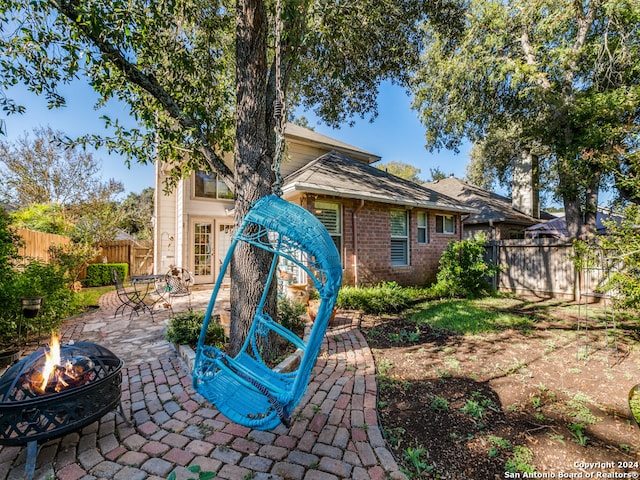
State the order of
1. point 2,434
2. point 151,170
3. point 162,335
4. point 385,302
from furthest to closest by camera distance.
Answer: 1. point 151,170
2. point 385,302
3. point 162,335
4. point 2,434

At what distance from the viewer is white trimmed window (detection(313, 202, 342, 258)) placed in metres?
7.43

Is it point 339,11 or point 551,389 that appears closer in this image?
point 551,389

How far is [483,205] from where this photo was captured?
14.7 metres

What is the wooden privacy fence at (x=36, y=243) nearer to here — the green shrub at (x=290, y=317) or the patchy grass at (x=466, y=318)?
the green shrub at (x=290, y=317)

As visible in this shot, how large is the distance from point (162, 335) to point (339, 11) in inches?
245

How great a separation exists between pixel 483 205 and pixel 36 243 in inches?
701

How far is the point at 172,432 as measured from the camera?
95.9 inches

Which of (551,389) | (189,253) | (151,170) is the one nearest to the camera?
(551,389)

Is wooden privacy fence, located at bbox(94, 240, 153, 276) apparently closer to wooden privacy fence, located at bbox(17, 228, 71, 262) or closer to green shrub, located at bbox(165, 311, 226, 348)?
wooden privacy fence, located at bbox(17, 228, 71, 262)

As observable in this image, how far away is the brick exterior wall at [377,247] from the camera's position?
7719 millimetres

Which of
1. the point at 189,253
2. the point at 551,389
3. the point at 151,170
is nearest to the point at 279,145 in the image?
the point at 551,389

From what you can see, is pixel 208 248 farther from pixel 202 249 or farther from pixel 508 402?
pixel 508 402

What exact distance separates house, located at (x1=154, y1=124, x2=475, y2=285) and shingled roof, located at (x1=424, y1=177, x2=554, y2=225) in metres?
4.15

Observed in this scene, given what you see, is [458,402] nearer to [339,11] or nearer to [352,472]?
[352,472]
